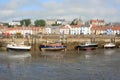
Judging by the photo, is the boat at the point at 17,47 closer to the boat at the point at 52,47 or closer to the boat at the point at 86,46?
the boat at the point at 52,47

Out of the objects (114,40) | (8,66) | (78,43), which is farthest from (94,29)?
(8,66)

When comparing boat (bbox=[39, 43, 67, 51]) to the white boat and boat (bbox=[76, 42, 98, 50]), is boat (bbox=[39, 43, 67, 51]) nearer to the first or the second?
boat (bbox=[76, 42, 98, 50])

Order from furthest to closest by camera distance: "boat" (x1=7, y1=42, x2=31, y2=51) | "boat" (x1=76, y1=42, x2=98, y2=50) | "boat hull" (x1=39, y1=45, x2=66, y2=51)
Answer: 1. "boat" (x1=76, y1=42, x2=98, y2=50)
2. "boat hull" (x1=39, y1=45, x2=66, y2=51)
3. "boat" (x1=7, y1=42, x2=31, y2=51)

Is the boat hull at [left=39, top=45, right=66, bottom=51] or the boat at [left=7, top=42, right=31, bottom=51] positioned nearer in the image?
the boat at [left=7, top=42, right=31, bottom=51]

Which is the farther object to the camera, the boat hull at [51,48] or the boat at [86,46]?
the boat at [86,46]

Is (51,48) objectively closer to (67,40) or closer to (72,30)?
(67,40)

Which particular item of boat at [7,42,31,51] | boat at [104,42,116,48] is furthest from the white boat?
boat at [7,42,31,51]

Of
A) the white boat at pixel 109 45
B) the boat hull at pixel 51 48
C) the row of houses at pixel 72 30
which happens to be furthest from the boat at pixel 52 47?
the row of houses at pixel 72 30

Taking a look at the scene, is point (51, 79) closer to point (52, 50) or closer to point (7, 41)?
point (52, 50)

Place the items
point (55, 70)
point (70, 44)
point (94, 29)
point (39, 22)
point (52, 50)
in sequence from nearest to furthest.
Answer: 1. point (55, 70)
2. point (52, 50)
3. point (70, 44)
4. point (94, 29)
5. point (39, 22)

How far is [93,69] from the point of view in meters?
38.8

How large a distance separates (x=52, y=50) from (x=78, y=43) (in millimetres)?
8153

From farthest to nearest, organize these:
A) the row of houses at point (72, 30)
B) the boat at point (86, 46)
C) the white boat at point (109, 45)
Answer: the row of houses at point (72, 30) < the white boat at point (109, 45) < the boat at point (86, 46)

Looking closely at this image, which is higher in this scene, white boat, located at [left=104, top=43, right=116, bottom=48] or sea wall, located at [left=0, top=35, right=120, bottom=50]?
sea wall, located at [left=0, top=35, right=120, bottom=50]
